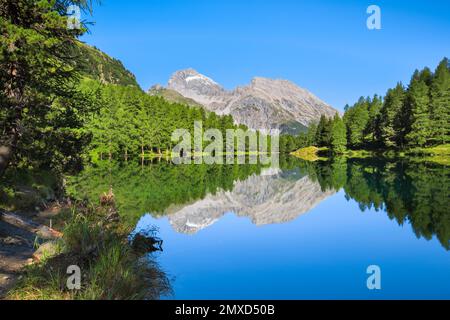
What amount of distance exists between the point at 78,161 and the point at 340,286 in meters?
9.40

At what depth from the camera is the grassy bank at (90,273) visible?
23.4 ft

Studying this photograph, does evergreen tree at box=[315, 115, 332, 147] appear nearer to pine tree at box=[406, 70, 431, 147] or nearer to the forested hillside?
the forested hillside

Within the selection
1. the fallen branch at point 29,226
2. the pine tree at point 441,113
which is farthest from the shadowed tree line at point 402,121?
the fallen branch at point 29,226

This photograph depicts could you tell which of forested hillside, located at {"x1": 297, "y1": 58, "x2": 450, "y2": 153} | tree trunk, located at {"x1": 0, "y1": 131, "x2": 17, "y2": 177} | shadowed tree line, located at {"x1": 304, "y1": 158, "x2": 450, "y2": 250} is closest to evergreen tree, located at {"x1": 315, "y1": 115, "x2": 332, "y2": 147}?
forested hillside, located at {"x1": 297, "y1": 58, "x2": 450, "y2": 153}

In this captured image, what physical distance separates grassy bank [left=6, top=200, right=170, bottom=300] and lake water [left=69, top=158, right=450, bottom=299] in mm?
949

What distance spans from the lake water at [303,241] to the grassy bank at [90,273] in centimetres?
95

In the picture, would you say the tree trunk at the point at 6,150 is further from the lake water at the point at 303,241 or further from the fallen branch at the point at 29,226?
the lake water at the point at 303,241

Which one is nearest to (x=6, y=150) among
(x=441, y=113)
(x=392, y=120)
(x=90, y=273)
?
(x=90, y=273)

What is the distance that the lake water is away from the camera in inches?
383

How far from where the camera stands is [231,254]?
1310cm

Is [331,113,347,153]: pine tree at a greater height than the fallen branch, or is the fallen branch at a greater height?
[331,113,347,153]: pine tree
